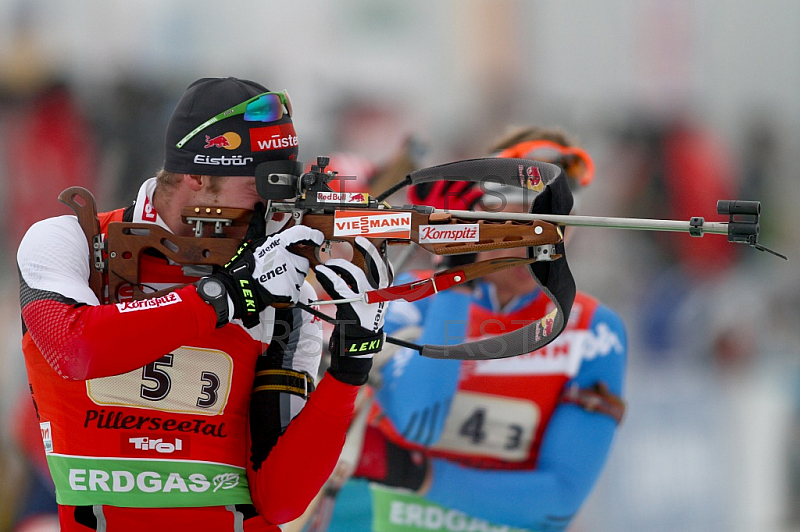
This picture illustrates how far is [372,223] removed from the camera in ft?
7.44

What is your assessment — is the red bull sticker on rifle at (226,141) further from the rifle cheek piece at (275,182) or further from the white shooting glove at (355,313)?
the white shooting glove at (355,313)

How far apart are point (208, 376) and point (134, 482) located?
29 cm

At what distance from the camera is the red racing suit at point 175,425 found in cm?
231

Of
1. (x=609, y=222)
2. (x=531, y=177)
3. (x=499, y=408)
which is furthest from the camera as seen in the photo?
(x=499, y=408)

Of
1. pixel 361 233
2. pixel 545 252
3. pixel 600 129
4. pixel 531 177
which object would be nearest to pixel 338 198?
pixel 361 233

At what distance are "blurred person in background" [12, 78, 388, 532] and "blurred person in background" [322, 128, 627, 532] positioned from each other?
87 cm

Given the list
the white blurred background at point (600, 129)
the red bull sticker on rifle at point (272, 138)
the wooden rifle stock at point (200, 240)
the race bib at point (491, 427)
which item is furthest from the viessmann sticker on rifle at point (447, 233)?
the white blurred background at point (600, 129)

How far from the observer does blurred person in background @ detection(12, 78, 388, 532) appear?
87.5 inches

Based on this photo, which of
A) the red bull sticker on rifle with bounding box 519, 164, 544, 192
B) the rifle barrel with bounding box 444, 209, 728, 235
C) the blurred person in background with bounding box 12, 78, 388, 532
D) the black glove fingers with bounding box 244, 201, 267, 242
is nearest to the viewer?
the rifle barrel with bounding box 444, 209, 728, 235

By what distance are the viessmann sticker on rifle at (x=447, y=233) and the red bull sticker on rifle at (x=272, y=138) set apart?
41cm

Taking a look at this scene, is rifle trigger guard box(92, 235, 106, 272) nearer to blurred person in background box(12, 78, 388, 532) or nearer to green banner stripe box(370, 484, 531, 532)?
blurred person in background box(12, 78, 388, 532)

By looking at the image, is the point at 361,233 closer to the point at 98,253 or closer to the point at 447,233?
the point at 447,233

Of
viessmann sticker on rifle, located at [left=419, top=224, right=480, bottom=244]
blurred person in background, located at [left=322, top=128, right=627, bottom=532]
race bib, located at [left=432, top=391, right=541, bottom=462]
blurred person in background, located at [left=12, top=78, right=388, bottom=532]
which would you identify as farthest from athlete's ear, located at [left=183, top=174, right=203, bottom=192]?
race bib, located at [left=432, top=391, right=541, bottom=462]

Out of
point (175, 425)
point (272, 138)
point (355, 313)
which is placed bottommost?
point (175, 425)
